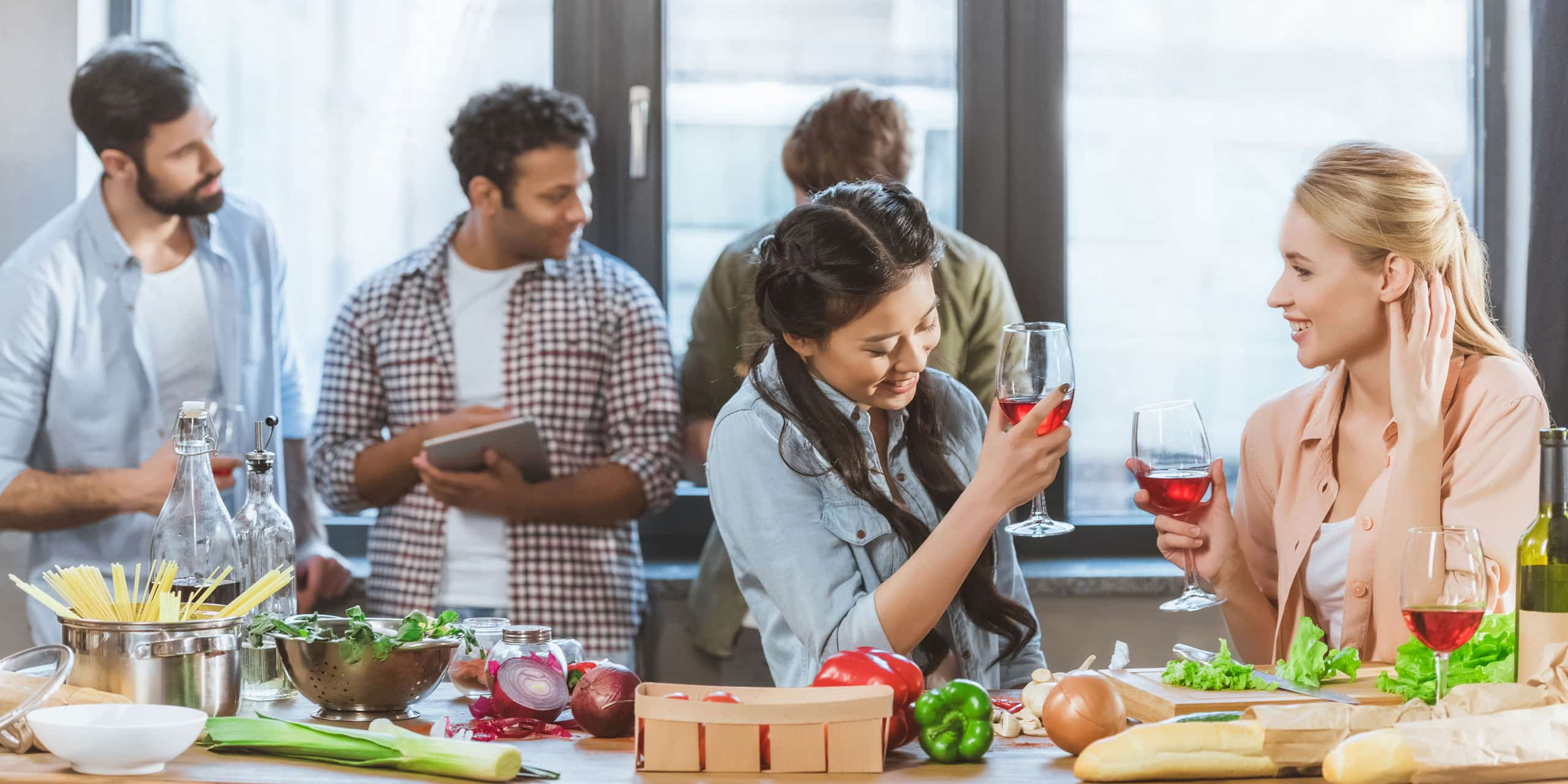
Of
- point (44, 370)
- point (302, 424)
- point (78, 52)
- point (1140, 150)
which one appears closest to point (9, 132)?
point (78, 52)

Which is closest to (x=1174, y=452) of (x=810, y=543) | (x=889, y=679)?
(x=810, y=543)

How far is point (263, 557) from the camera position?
179cm

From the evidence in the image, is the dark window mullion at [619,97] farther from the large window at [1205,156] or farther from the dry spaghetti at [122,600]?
the dry spaghetti at [122,600]

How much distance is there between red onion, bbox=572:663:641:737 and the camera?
153 cm

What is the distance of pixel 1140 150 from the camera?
3.69 meters

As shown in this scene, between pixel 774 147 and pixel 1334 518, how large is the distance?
1.97m

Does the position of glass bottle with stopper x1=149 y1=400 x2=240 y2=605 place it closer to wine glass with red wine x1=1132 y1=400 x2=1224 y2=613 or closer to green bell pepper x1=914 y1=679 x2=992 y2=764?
green bell pepper x1=914 y1=679 x2=992 y2=764

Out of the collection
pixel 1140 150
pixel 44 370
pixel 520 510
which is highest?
pixel 1140 150

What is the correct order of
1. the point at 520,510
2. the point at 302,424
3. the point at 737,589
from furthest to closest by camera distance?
1. the point at 302,424
2. the point at 737,589
3. the point at 520,510

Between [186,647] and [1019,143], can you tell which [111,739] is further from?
[1019,143]

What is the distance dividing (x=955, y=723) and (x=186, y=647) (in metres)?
0.82

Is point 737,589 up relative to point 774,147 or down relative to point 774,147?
down

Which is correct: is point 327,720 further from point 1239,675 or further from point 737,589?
point 737,589

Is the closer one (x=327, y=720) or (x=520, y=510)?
(x=327, y=720)
